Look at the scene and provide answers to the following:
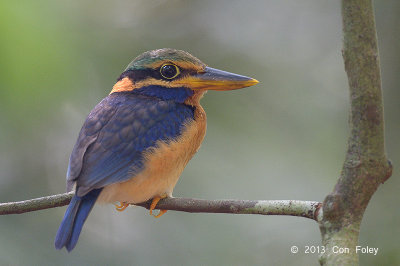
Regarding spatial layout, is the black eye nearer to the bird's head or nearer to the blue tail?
the bird's head

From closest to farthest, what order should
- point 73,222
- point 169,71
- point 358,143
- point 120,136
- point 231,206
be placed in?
point 358,143 < point 231,206 < point 73,222 < point 120,136 < point 169,71

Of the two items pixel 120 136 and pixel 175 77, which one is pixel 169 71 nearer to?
pixel 175 77

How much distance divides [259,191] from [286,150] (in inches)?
16.4

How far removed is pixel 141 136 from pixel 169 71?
478 mm

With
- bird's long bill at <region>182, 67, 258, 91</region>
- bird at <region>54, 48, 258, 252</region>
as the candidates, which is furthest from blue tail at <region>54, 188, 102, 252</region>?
bird's long bill at <region>182, 67, 258, 91</region>

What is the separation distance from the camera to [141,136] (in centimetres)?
316

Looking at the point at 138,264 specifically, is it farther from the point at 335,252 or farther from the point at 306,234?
the point at 335,252

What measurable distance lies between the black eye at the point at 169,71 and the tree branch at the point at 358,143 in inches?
→ 62.9

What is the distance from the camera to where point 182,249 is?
393 cm

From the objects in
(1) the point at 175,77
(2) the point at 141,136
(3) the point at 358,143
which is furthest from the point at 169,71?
(3) the point at 358,143

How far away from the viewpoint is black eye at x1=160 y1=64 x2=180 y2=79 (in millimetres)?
3424

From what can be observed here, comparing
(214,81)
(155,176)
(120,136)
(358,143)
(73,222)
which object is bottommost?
(73,222)

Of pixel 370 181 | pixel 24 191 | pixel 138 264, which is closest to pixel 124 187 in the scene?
pixel 138 264

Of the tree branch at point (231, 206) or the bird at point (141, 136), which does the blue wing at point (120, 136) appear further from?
the tree branch at point (231, 206)
